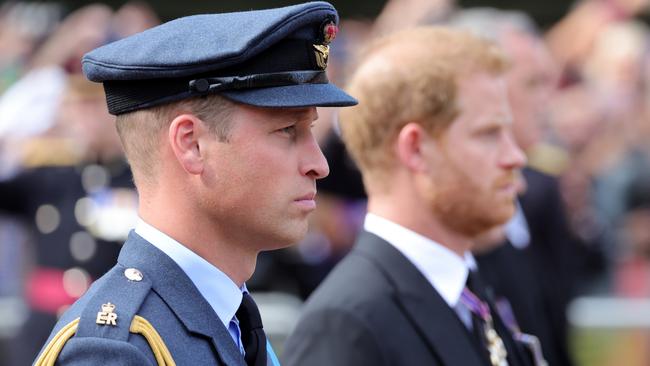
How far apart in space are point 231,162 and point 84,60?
38 centimetres

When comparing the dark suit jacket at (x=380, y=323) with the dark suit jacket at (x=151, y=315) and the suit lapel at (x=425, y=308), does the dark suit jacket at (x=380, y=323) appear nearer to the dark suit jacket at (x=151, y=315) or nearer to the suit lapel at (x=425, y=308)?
the suit lapel at (x=425, y=308)

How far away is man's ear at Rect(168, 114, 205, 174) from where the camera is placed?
95.8 inches

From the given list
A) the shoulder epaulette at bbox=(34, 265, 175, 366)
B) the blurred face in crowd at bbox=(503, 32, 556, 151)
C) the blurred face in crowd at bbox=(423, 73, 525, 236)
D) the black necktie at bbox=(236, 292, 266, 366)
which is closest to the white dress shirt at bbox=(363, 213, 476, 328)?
the blurred face in crowd at bbox=(423, 73, 525, 236)

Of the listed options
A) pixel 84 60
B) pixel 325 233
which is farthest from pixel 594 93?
pixel 84 60

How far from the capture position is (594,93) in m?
9.73

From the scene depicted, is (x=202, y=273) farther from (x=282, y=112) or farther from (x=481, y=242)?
(x=481, y=242)

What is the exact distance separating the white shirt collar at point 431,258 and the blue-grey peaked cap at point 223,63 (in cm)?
113

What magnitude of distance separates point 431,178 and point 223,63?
141 centimetres

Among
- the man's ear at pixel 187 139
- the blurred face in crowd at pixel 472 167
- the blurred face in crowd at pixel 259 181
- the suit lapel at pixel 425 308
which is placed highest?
the man's ear at pixel 187 139

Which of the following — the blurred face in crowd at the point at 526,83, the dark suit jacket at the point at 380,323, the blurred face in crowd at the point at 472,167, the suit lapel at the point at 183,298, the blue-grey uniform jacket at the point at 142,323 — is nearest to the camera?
the blue-grey uniform jacket at the point at 142,323

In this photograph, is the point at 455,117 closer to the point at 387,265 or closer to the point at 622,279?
the point at 387,265

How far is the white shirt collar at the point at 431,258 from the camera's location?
3.61 meters

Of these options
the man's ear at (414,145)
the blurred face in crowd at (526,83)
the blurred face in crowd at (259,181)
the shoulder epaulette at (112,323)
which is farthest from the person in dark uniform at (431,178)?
the blurred face in crowd at (526,83)

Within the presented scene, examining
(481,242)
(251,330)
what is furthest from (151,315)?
(481,242)
